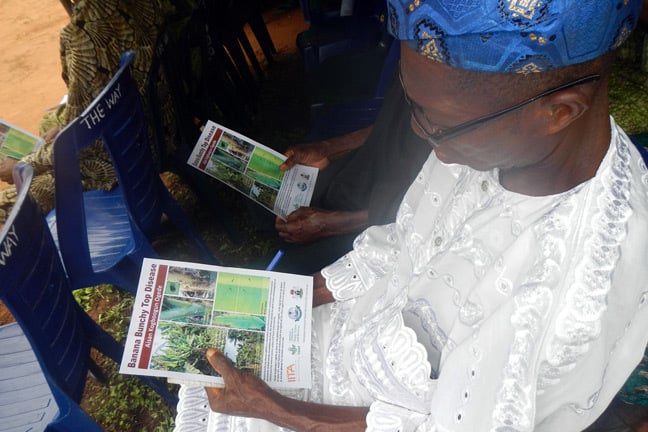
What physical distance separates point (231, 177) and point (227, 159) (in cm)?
10

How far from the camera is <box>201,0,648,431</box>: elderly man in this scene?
72 cm

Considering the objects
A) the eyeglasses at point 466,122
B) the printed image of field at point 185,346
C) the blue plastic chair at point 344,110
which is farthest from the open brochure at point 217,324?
the blue plastic chair at point 344,110

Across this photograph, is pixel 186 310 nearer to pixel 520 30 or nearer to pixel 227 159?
pixel 227 159

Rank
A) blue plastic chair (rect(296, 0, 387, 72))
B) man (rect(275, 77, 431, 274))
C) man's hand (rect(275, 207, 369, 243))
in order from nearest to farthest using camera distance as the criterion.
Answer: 1. man (rect(275, 77, 431, 274))
2. man's hand (rect(275, 207, 369, 243))
3. blue plastic chair (rect(296, 0, 387, 72))

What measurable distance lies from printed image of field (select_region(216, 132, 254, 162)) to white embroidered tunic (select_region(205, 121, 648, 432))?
1054mm

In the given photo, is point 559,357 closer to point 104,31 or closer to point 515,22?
point 515,22

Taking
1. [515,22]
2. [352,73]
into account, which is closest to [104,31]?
[352,73]

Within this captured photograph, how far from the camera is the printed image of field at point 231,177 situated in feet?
6.55

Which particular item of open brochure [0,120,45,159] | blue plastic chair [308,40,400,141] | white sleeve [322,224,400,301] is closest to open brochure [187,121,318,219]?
blue plastic chair [308,40,400,141]

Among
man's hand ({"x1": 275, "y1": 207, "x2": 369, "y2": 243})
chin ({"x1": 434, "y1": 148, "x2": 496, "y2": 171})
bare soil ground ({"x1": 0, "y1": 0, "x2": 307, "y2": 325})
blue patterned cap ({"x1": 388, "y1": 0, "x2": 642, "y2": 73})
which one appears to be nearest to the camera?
blue patterned cap ({"x1": 388, "y1": 0, "x2": 642, "y2": 73})

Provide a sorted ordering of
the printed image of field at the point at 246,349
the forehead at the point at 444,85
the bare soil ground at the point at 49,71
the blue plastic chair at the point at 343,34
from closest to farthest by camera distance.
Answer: the forehead at the point at 444,85, the printed image of field at the point at 246,349, the blue plastic chair at the point at 343,34, the bare soil ground at the point at 49,71

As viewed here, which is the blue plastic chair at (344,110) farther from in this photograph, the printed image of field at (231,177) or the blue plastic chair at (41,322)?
the blue plastic chair at (41,322)

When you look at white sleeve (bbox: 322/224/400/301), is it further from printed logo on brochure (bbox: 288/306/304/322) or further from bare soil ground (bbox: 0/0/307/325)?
bare soil ground (bbox: 0/0/307/325)

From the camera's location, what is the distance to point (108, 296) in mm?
2561
